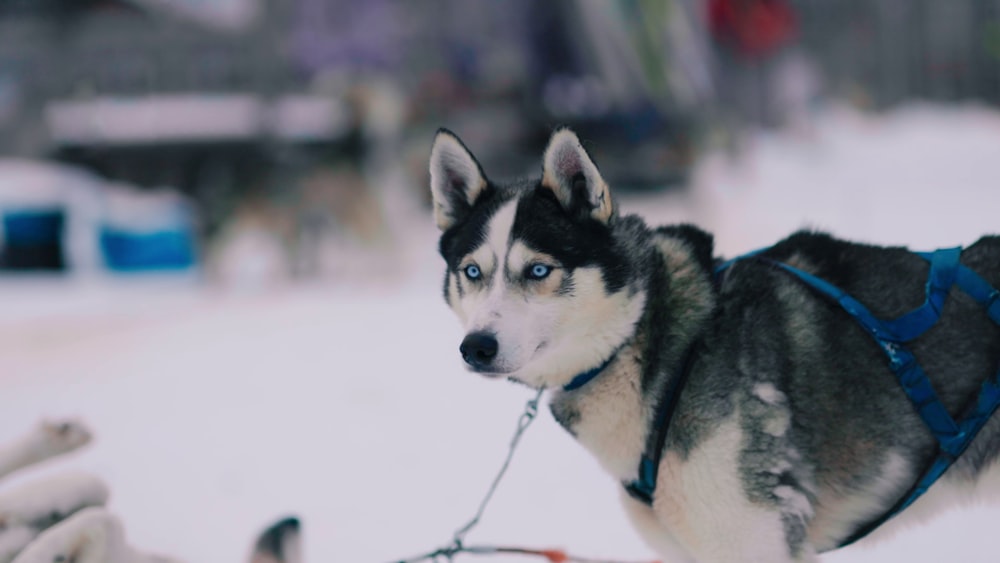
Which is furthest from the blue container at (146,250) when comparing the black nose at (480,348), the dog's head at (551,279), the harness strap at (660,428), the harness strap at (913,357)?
the harness strap at (913,357)

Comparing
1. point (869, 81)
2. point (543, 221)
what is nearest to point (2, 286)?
point (543, 221)

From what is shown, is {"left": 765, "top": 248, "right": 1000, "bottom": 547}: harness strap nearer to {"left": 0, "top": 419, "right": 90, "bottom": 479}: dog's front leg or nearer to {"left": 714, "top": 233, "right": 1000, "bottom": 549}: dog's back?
{"left": 714, "top": 233, "right": 1000, "bottom": 549}: dog's back

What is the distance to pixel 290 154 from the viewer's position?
639 cm

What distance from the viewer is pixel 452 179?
1.50 m

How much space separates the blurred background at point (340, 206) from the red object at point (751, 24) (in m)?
0.05

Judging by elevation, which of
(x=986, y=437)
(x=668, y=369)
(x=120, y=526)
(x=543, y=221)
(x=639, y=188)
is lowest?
(x=639, y=188)

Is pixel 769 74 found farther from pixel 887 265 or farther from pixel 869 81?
pixel 887 265

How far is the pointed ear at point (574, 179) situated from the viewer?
129 centimetres

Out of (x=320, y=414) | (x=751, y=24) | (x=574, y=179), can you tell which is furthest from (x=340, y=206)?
(x=751, y=24)

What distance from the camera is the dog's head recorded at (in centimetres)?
127

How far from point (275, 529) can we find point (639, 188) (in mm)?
7205

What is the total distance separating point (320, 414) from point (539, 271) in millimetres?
1998

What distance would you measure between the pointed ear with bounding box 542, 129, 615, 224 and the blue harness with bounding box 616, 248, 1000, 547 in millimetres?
287

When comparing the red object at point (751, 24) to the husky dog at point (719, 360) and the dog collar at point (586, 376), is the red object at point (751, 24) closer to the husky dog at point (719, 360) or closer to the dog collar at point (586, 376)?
the husky dog at point (719, 360)
